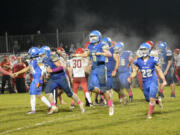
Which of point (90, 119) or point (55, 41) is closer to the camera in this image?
point (90, 119)

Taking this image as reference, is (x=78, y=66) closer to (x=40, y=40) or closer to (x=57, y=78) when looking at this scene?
(x=57, y=78)

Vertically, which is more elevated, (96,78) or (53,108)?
(96,78)

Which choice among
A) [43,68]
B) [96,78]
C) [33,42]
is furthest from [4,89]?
[96,78]

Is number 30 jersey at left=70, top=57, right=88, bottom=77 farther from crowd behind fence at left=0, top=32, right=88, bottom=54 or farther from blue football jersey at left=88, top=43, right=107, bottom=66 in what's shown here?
crowd behind fence at left=0, top=32, right=88, bottom=54

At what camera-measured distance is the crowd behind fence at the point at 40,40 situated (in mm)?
24797

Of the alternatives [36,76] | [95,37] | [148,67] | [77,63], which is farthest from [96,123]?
[77,63]

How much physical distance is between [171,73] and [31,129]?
26.8 ft

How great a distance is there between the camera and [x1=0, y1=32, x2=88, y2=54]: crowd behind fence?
24797 mm

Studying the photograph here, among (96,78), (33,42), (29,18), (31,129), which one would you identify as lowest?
(31,129)

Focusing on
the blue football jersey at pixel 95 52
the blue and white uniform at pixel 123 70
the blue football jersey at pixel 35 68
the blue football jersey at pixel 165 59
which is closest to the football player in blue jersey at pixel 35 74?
the blue football jersey at pixel 35 68

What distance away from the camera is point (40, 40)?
981 inches

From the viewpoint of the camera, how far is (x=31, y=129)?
339 inches

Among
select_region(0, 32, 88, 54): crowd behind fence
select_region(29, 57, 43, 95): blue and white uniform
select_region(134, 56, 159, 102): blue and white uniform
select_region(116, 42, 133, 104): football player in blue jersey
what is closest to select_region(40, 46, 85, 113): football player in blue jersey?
select_region(29, 57, 43, 95): blue and white uniform

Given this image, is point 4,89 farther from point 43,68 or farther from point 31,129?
point 31,129
